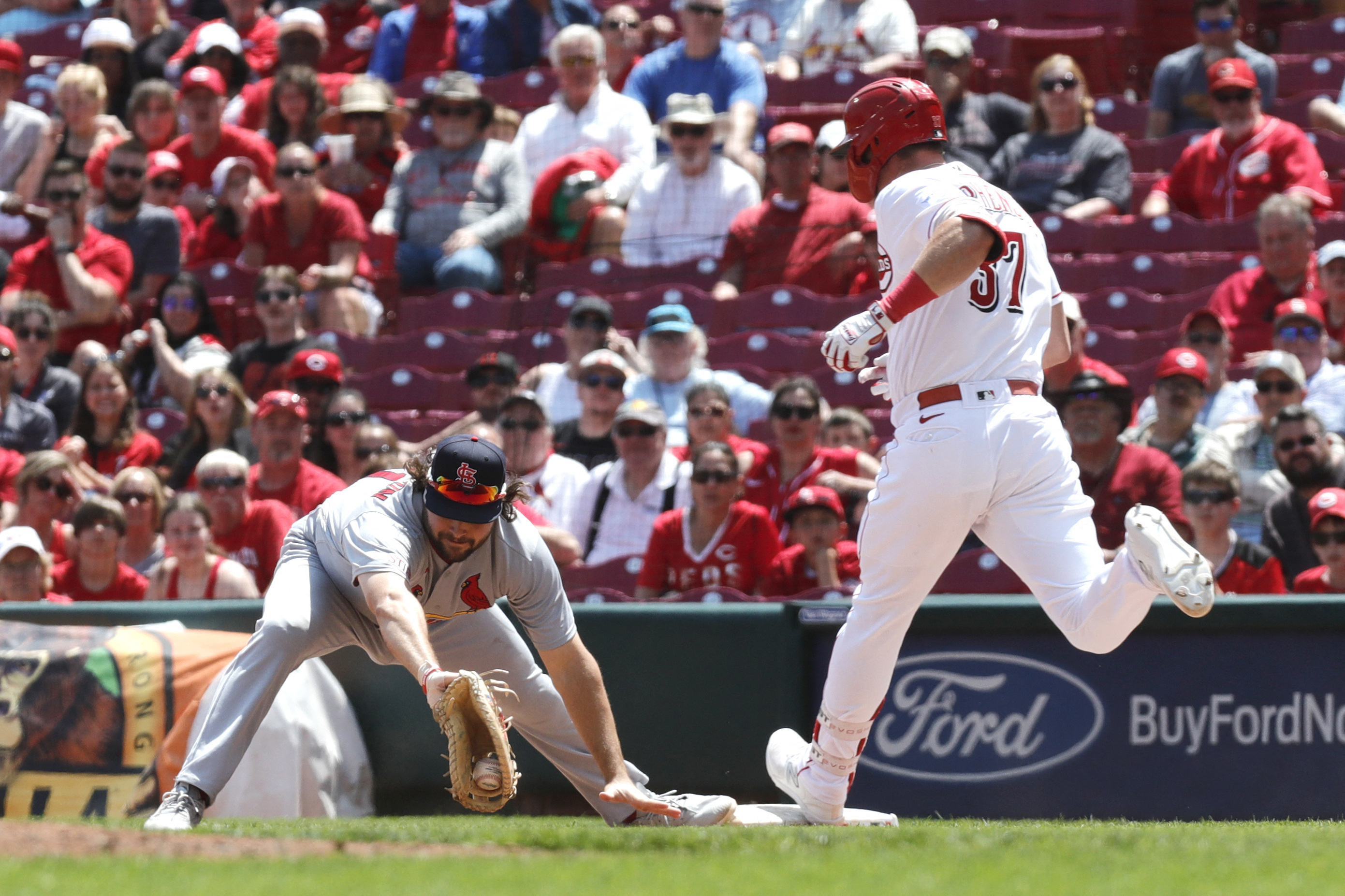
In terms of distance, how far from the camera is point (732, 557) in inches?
303

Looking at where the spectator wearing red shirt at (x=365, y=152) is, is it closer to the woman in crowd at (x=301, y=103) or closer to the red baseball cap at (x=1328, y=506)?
the woman in crowd at (x=301, y=103)

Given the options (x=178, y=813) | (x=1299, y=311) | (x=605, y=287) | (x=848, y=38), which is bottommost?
(x=178, y=813)

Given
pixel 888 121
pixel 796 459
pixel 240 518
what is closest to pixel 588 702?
pixel 888 121

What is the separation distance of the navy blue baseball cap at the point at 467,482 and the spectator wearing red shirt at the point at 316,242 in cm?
583

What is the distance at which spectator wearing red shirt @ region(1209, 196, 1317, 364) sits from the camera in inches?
344

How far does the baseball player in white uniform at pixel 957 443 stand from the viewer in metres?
4.46

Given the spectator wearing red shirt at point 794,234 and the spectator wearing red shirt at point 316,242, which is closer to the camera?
the spectator wearing red shirt at point 794,234

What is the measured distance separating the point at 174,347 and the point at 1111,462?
589 centimetres

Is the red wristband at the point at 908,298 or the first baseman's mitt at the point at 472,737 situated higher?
the red wristband at the point at 908,298

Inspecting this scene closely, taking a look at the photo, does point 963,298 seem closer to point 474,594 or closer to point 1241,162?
point 474,594

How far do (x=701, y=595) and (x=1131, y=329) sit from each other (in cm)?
348

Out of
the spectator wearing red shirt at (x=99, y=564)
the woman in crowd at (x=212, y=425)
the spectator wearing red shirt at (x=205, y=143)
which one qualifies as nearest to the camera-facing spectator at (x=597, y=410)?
the woman in crowd at (x=212, y=425)

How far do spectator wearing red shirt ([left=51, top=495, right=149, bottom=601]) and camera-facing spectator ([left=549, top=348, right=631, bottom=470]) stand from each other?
222 cm

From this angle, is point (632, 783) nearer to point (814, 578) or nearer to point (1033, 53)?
point (814, 578)
